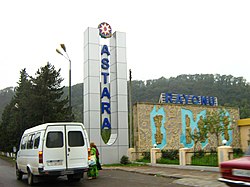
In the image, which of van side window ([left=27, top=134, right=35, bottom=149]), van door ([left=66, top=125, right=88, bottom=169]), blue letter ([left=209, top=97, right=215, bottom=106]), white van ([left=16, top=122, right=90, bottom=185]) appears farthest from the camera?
blue letter ([left=209, top=97, right=215, bottom=106])

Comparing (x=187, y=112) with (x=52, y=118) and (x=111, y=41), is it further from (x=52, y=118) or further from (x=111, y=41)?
(x=52, y=118)

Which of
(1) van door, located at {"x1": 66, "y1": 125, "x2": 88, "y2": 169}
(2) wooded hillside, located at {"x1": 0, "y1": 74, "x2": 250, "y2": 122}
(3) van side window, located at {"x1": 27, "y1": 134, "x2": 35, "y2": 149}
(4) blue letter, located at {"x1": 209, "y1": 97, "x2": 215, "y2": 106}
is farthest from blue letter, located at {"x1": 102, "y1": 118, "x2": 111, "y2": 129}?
(2) wooded hillside, located at {"x1": 0, "y1": 74, "x2": 250, "y2": 122}

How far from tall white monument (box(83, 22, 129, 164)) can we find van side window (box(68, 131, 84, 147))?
1019 cm

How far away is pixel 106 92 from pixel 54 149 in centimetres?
Answer: 1226

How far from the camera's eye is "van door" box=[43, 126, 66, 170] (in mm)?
11266

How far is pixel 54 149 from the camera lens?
11438 millimetres

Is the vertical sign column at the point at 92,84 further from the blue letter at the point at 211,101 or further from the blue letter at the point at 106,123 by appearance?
the blue letter at the point at 211,101

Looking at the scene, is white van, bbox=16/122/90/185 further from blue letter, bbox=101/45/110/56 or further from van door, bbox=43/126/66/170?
blue letter, bbox=101/45/110/56

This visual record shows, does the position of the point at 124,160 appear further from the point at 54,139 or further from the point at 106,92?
the point at 54,139

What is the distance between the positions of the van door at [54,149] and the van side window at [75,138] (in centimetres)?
28

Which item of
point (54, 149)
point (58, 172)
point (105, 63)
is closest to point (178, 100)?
point (105, 63)

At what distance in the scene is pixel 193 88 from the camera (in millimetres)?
53062

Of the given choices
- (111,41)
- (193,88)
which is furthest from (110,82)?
(193,88)

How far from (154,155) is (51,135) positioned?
10547 mm
